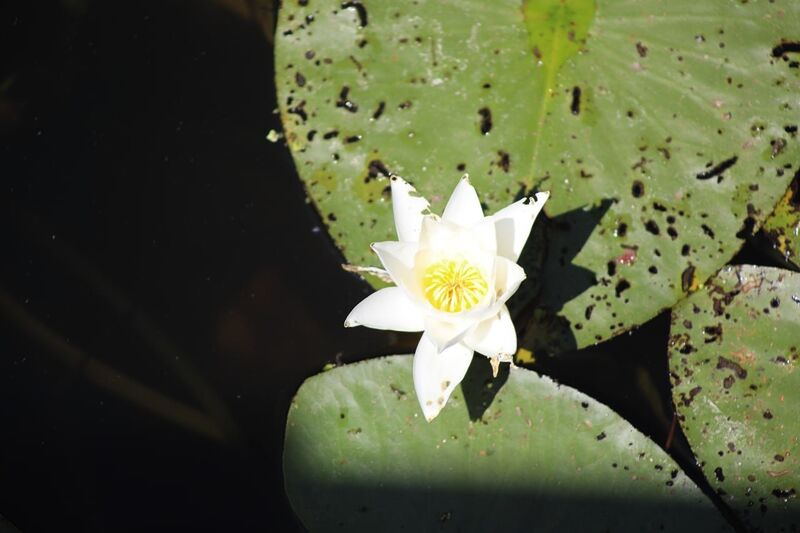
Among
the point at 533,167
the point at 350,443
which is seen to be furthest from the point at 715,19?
the point at 350,443

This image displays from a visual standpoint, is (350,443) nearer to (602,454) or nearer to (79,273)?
(602,454)

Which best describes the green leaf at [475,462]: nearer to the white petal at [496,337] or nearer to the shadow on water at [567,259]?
the shadow on water at [567,259]

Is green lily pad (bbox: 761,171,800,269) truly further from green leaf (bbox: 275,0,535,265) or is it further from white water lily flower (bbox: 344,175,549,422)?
white water lily flower (bbox: 344,175,549,422)

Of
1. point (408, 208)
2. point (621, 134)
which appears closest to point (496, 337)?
point (408, 208)

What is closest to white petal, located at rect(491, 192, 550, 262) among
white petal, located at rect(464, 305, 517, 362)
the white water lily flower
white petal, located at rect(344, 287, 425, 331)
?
the white water lily flower

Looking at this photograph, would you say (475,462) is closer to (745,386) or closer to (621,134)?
(745,386)
